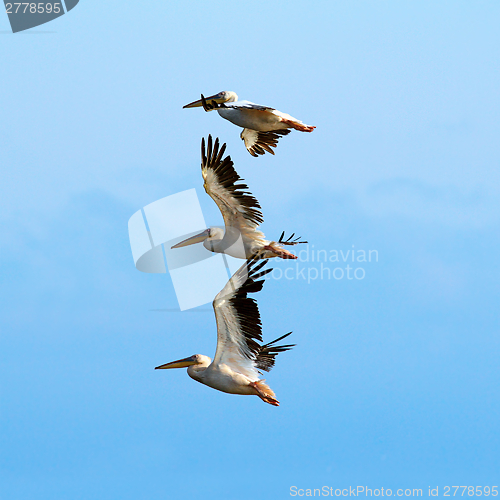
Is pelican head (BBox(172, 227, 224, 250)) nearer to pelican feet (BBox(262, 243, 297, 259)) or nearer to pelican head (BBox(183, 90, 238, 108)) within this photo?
pelican feet (BBox(262, 243, 297, 259))

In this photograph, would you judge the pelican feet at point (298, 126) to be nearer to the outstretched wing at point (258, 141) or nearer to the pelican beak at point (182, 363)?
the outstretched wing at point (258, 141)

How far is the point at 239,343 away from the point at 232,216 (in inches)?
95.7

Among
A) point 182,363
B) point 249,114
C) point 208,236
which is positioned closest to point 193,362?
point 182,363

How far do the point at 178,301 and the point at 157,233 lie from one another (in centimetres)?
164

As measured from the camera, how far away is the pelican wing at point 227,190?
1257 cm

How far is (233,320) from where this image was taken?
11500mm

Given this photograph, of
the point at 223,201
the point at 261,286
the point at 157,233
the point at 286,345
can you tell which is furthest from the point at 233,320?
the point at 157,233

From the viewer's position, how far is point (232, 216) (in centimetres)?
1298

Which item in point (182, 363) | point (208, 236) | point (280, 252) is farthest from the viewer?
point (208, 236)

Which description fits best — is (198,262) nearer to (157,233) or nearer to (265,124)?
(157,233)

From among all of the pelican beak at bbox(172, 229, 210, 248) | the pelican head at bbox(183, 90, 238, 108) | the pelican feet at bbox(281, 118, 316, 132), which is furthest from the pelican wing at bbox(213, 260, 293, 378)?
the pelican head at bbox(183, 90, 238, 108)

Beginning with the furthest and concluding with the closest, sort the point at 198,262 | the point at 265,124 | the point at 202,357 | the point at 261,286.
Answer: the point at 198,262, the point at 265,124, the point at 202,357, the point at 261,286

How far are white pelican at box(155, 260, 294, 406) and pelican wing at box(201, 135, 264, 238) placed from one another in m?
1.56

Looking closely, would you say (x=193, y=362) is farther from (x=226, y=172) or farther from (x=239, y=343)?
(x=226, y=172)
